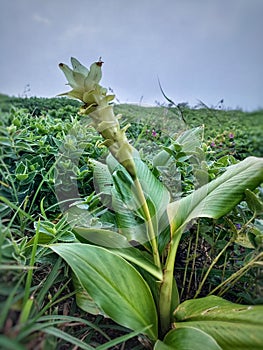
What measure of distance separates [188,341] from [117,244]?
184 millimetres

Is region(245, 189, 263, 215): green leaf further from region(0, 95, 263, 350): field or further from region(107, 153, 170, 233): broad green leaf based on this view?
region(107, 153, 170, 233): broad green leaf

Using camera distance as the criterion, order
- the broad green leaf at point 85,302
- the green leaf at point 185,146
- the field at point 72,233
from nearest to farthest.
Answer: the field at point 72,233 < the broad green leaf at point 85,302 < the green leaf at point 185,146

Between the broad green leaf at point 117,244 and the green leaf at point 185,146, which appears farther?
the green leaf at point 185,146

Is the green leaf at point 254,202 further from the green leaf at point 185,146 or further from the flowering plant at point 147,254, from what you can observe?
the green leaf at point 185,146

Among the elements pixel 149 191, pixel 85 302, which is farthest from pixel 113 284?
pixel 149 191

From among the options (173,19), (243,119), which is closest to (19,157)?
(173,19)

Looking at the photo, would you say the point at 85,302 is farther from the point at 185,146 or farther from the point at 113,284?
the point at 185,146

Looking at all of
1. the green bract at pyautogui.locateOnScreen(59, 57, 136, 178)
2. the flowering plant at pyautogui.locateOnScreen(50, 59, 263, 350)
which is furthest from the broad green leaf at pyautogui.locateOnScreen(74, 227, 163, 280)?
the green bract at pyautogui.locateOnScreen(59, 57, 136, 178)

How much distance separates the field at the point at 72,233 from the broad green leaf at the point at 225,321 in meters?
0.06

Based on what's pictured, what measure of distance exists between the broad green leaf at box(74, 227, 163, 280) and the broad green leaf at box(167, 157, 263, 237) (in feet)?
0.25

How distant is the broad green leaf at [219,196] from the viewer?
0.55m

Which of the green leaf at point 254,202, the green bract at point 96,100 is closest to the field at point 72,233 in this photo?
the green leaf at point 254,202

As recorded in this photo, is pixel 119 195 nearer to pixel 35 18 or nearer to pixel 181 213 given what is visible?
pixel 181 213

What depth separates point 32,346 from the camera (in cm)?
31
